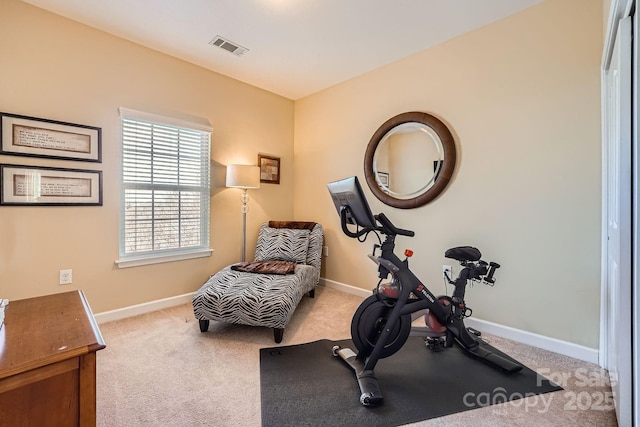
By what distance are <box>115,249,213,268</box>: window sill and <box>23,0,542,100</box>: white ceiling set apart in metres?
2.06

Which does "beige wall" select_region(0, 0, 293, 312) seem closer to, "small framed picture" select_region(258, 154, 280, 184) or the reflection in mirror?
"small framed picture" select_region(258, 154, 280, 184)

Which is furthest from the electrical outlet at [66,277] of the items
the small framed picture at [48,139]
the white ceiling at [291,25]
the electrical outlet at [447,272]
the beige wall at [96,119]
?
the electrical outlet at [447,272]

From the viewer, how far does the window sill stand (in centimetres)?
278

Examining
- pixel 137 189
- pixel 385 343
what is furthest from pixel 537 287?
pixel 137 189

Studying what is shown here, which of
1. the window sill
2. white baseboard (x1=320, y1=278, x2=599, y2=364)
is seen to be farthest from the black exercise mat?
the window sill

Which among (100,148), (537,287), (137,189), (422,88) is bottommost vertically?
(537,287)

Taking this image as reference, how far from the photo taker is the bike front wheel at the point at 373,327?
1831 millimetres

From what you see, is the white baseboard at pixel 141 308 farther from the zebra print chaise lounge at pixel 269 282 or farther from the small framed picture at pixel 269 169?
the small framed picture at pixel 269 169

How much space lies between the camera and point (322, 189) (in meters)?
3.88

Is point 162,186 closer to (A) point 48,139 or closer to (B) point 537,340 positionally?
(A) point 48,139

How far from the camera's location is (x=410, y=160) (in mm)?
2973

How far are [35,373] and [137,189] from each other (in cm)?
236

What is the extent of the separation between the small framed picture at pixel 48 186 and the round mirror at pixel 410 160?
2652 mm

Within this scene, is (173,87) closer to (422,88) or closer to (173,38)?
(173,38)
